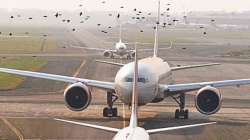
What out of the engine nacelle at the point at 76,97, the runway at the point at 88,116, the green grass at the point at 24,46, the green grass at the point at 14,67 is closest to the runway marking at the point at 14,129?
the runway at the point at 88,116

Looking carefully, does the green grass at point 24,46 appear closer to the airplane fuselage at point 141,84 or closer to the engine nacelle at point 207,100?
the airplane fuselage at point 141,84

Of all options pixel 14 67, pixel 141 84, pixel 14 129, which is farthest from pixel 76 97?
pixel 14 67

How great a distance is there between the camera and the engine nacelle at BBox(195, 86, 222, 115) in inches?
1233

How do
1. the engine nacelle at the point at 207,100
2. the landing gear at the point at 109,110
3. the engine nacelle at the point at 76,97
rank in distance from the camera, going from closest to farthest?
the engine nacelle at the point at 207,100 < the engine nacelle at the point at 76,97 < the landing gear at the point at 109,110

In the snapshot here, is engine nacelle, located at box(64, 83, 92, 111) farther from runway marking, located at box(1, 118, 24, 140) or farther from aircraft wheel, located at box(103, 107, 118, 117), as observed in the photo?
runway marking, located at box(1, 118, 24, 140)

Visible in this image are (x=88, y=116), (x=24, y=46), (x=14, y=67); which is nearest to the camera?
(x=88, y=116)

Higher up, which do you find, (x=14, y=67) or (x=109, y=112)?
(x=14, y=67)

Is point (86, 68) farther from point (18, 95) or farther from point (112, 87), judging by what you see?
point (112, 87)

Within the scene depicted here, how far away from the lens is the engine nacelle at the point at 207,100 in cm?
3132

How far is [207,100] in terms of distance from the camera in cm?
3145

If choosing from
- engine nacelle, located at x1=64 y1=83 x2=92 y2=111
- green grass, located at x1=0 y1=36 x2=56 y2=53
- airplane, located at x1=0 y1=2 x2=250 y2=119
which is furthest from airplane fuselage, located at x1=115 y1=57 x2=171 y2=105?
green grass, located at x1=0 y1=36 x2=56 y2=53

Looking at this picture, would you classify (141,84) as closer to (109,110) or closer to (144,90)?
(144,90)

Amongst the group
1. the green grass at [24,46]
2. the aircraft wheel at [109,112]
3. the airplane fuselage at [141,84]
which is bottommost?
the aircraft wheel at [109,112]

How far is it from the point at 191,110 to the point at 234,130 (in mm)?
7512
